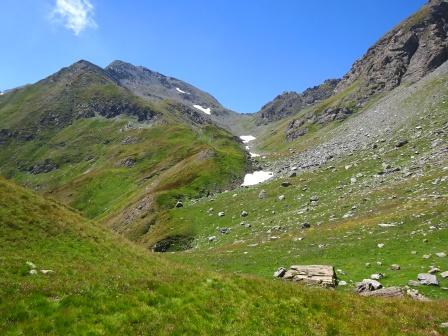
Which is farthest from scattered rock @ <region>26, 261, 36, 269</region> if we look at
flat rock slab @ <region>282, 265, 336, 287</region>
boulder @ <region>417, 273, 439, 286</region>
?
boulder @ <region>417, 273, 439, 286</region>

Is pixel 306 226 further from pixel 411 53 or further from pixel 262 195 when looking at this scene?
pixel 411 53

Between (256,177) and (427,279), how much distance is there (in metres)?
72.2

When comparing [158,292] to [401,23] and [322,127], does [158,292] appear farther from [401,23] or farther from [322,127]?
[401,23]

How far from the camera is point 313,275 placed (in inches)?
1248

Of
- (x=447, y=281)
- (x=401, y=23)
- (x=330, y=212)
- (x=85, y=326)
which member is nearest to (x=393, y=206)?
(x=330, y=212)

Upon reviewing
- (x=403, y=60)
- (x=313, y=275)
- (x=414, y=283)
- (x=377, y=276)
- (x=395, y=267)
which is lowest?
(x=414, y=283)

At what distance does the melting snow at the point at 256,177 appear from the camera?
96.4 m

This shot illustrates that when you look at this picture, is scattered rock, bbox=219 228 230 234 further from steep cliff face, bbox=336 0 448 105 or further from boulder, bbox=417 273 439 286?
steep cliff face, bbox=336 0 448 105

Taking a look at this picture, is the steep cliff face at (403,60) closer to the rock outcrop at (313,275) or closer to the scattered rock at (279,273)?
the scattered rock at (279,273)

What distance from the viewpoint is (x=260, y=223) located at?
195 ft

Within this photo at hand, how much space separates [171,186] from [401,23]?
154509 millimetres

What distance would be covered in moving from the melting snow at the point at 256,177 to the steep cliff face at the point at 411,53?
2927 inches

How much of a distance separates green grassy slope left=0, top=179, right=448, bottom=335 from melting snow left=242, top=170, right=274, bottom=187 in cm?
6915

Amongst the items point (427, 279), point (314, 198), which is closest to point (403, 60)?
point (314, 198)
